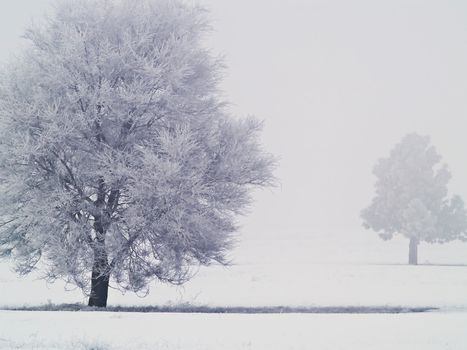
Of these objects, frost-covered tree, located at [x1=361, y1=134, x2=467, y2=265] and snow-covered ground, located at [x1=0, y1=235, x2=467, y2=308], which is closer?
snow-covered ground, located at [x1=0, y1=235, x2=467, y2=308]

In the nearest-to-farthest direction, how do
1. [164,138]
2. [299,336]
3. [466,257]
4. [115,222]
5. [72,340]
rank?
1. [72,340]
2. [299,336]
3. [164,138]
4. [115,222]
5. [466,257]

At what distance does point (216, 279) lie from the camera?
99.7ft

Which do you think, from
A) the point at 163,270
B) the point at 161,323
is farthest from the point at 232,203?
→ the point at 161,323

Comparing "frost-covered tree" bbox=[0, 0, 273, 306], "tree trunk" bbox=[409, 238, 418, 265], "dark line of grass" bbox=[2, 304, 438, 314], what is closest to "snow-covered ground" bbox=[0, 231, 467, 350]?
"dark line of grass" bbox=[2, 304, 438, 314]

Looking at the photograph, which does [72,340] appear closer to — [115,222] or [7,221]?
[115,222]

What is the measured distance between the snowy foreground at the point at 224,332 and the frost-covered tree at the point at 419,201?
101 feet

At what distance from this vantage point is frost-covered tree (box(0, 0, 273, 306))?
1622 cm

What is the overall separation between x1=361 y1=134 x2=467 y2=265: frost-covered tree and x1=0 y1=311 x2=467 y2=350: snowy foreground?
1213 inches

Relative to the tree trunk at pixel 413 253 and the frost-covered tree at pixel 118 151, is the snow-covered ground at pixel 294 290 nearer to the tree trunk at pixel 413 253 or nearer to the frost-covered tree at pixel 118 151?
the frost-covered tree at pixel 118 151

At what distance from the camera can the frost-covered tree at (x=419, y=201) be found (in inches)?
1716

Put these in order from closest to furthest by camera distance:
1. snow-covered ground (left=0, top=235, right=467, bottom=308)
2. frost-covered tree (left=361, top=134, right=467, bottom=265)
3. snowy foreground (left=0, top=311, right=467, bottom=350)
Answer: snowy foreground (left=0, top=311, right=467, bottom=350) < snow-covered ground (left=0, top=235, right=467, bottom=308) < frost-covered tree (left=361, top=134, right=467, bottom=265)

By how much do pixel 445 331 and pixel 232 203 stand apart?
8.21 meters

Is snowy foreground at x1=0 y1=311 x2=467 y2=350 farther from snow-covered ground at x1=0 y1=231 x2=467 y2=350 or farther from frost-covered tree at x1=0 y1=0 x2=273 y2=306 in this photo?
frost-covered tree at x1=0 y1=0 x2=273 y2=306

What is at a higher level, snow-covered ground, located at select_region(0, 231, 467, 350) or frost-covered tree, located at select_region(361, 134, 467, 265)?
frost-covered tree, located at select_region(361, 134, 467, 265)
